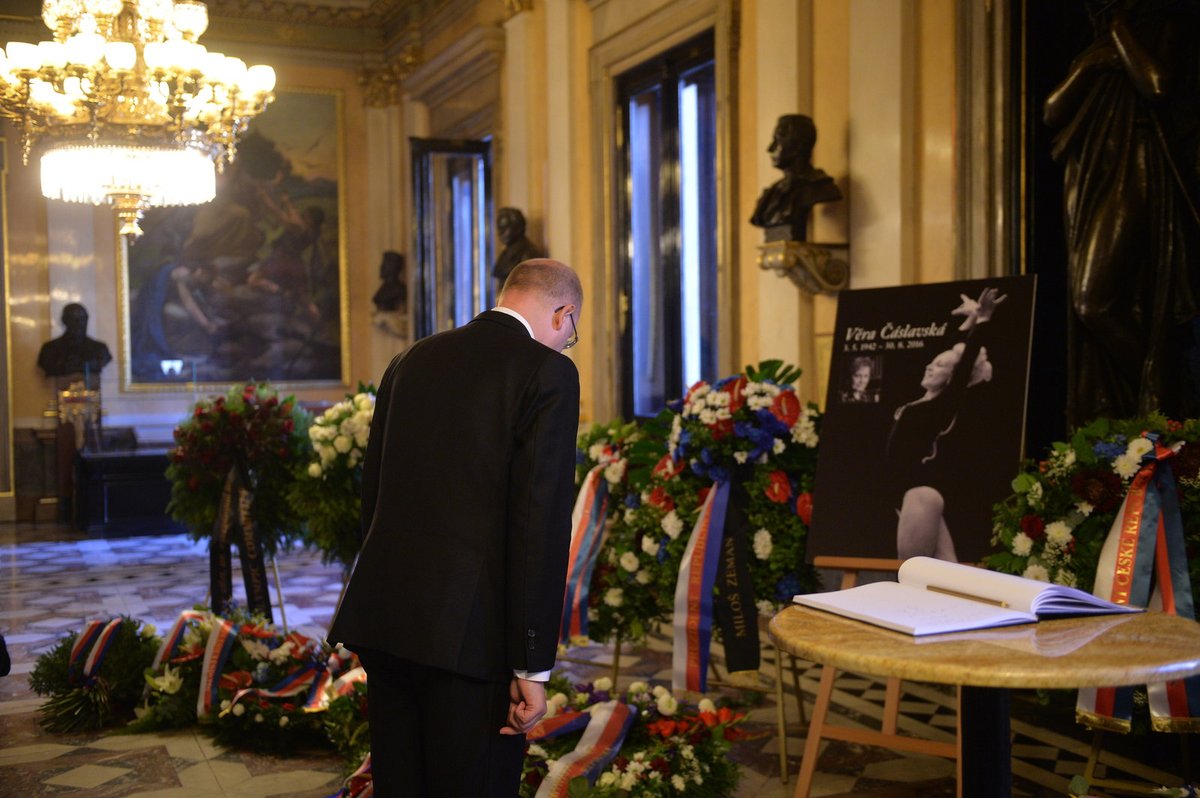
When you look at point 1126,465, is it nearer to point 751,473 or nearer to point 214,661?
point 751,473

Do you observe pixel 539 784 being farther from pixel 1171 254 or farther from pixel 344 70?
pixel 344 70

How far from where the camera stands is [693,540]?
15.3ft

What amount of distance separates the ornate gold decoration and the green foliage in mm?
3558

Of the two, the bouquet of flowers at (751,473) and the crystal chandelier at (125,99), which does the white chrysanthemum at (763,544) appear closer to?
the bouquet of flowers at (751,473)

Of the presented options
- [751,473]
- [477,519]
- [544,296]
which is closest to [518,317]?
[544,296]

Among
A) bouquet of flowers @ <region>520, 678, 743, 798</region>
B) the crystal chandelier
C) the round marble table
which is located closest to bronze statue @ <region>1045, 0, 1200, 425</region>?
bouquet of flowers @ <region>520, 678, 743, 798</region>

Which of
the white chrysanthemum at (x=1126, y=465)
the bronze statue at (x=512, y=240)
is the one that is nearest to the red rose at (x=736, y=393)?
the white chrysanthemum at (x=1126, y=465)

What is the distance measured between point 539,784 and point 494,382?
173 cm

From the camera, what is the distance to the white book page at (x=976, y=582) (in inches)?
85.2

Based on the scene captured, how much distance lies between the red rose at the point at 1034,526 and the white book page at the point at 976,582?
154 centimetres

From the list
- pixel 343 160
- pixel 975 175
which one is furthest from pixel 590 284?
pixel 343 160

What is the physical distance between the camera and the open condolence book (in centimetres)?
206

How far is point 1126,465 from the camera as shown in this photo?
11.9 feet

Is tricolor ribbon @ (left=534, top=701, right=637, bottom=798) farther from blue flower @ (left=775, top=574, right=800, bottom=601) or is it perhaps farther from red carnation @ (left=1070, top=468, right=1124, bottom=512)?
red carnation @ (left=1070, top=468, right=1124, bottom=512)
